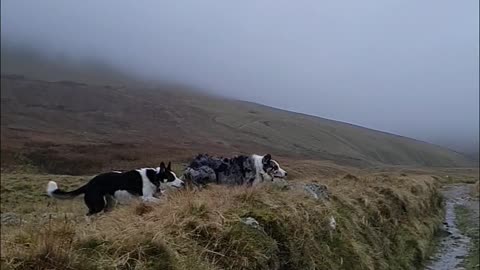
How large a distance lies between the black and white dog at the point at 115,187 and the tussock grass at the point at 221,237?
4.38 metres

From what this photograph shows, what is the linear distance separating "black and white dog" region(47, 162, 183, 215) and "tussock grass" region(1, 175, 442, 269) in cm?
438

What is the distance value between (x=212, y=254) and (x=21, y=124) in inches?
3281

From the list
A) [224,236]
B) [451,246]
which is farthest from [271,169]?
[224,236]

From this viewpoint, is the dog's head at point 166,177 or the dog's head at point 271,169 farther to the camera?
the dog's head at point 271,169

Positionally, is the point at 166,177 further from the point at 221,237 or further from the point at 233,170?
the point at 221,237

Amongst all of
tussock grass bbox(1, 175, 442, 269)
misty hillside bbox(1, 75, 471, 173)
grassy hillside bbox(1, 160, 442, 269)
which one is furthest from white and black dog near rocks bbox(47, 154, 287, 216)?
misty hillside bbox(1, 75, 471, 173)

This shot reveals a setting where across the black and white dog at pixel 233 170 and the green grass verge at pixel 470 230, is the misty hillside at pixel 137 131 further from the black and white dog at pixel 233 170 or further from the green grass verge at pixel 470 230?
the black and white dog at pixel 233 170

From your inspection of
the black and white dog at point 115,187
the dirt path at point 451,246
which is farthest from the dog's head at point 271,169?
the dirt path at point 451,246

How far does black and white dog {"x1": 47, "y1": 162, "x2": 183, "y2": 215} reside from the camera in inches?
560

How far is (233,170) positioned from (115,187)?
409 centimetres

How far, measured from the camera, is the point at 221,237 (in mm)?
7309

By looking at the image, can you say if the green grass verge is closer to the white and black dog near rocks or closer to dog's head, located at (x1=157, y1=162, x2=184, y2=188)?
the white and black dog near rocks

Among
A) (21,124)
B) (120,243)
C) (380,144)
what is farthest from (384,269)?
(380,144)

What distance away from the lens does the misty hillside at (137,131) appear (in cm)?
4128
